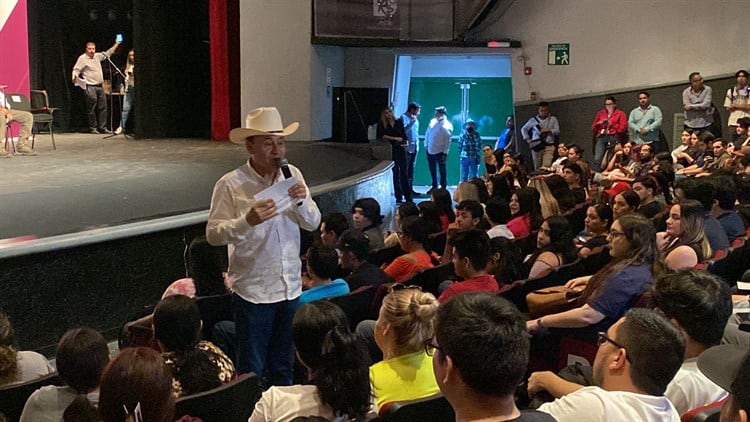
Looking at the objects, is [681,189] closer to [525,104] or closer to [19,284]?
[19,284]

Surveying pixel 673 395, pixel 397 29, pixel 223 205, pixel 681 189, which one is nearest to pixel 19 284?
pixel 223 205

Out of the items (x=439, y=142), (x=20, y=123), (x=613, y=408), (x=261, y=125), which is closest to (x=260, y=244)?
(x=261, y=125)

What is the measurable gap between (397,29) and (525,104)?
2.63 metres

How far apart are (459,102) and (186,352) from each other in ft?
40.0

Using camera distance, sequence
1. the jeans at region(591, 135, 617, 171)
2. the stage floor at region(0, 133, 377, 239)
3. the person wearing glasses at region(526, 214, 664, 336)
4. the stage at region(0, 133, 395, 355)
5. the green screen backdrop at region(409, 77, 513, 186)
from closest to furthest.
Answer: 1. the person wearing glasses at region(526, 214, 664, 336)
2. the stage at region(0, 133, 395, 355)
3. the stage floor at region(0, 133, 377, 239)
4. the jeans at region(591, 135, 617, 171)
5. the green screen backdrop at region(409, 77, 513, 186)

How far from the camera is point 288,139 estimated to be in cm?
1144

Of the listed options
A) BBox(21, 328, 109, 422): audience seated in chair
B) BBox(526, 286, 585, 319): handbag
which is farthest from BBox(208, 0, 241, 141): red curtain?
BBox(21, 328, 109, 422): audience seated in chair

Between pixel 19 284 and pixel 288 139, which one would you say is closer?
pixel 19 284

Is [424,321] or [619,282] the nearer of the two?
[424,321]

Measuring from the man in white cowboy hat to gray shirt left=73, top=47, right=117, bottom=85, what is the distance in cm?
942

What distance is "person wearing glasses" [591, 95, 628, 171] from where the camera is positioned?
456 inches

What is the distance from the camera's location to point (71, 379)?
2.23 meters

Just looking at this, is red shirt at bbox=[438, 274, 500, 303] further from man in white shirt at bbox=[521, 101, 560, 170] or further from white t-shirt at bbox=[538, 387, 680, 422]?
man in white shirt at bbox=[521, 101, 560, 170]

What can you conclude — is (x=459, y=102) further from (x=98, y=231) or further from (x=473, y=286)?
(x=473, y=286)
